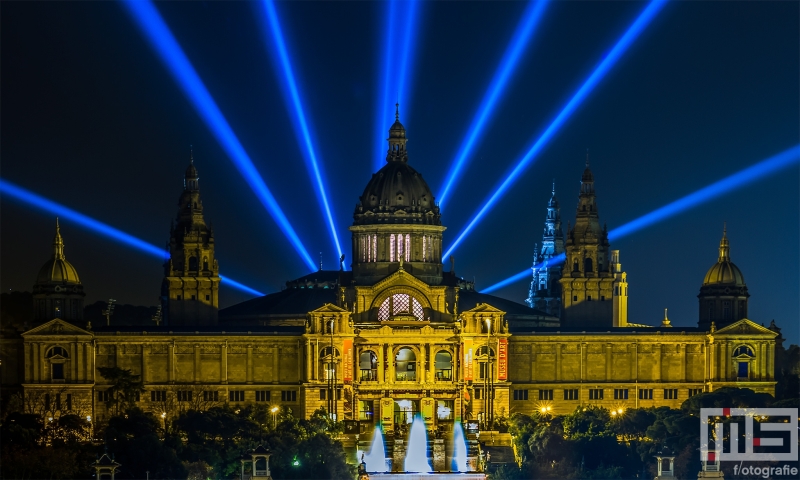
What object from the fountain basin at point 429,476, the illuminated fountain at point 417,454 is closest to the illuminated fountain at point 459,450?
the illuminated fountain at point 417,454

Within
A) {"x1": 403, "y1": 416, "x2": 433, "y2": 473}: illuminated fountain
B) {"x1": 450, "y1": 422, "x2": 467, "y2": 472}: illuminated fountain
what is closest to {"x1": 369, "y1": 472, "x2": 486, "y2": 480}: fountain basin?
{"x1": 403, "y1": 416, "x2": 433, "y2": 473}: illuminated fountain

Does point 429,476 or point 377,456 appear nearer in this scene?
point 429,476

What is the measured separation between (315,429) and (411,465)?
9.91 meters

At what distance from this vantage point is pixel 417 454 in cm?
18725

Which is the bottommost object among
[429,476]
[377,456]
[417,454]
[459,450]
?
[429,476]

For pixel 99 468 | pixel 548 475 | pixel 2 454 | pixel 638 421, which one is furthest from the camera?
pixel 638 421

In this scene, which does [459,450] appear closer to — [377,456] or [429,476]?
[377,456]

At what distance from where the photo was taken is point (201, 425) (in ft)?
610

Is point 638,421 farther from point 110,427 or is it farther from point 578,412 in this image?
point 110,427

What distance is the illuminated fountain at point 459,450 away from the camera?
7180 inches

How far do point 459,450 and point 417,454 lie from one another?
3.42 m

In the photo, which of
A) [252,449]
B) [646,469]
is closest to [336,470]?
[252,449]

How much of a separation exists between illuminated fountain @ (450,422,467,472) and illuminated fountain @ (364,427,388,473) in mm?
4869

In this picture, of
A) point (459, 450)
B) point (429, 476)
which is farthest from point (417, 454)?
point (429, 476)
